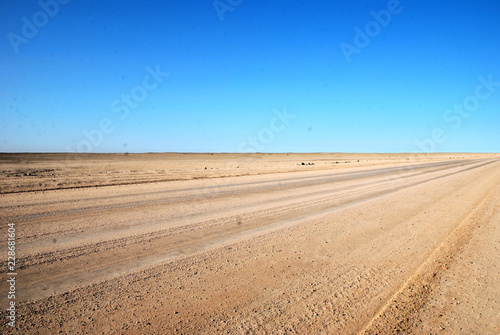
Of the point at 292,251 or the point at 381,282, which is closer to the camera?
the point at 381,282

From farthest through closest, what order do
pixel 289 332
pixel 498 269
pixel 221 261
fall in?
pixel 221 261 < pixel 498 269 < pixel 289 332

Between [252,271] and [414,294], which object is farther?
[252,271]

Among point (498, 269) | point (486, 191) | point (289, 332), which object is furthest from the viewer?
point (486, 191)

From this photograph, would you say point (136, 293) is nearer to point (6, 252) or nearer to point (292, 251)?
point (292, 251)

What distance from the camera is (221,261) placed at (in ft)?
15.2

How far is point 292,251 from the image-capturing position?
5.12 meters

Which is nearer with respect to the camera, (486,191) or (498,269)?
(498,269)

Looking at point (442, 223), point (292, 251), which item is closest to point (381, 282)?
point (292, 251)

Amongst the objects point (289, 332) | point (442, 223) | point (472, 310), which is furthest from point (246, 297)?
point (442, 223)

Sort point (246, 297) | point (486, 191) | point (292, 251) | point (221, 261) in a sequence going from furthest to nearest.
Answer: point (486, 191), point (292, 251), point (221, 261), point (246, 297)

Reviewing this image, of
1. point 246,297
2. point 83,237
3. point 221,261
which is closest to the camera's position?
point 246,297

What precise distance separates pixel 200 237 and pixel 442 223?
5.80 meters

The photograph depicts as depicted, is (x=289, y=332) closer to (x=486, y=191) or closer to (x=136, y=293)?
(x=136, y=293)

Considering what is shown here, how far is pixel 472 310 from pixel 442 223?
4411mm
